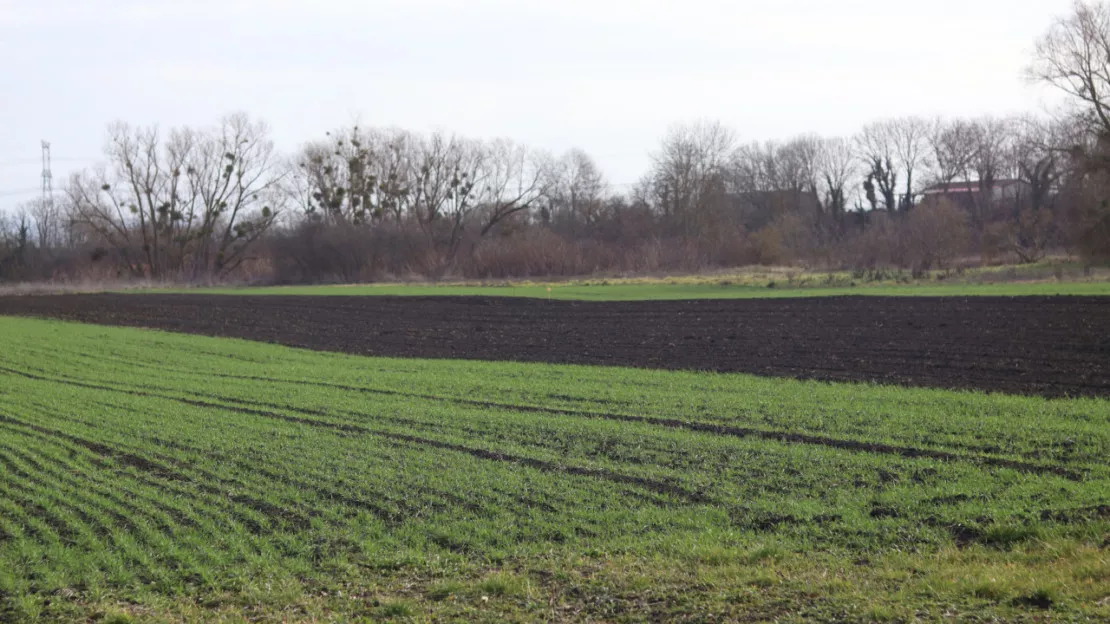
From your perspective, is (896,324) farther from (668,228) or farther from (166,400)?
(668,228)

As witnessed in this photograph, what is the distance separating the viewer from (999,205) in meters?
78.6

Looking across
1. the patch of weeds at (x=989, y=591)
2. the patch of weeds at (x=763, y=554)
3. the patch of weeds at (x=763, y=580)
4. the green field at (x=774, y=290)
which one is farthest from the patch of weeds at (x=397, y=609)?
the green field at (x=774, y=290)

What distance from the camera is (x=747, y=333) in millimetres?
22688

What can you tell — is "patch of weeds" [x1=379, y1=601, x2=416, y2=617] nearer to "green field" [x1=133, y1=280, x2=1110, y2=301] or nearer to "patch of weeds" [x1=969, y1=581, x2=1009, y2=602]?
"patch of weeds" [x1=969, y1=581, x2=1009, y2=602]

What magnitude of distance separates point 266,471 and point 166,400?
21.2 feet

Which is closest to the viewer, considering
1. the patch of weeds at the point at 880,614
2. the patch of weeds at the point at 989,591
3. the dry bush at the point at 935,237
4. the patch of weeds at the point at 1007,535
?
the patch of weeds at the point at 880,614

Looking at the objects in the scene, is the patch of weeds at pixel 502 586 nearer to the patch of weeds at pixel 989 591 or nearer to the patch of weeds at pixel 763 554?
the patch of weeds at pixel 763 554

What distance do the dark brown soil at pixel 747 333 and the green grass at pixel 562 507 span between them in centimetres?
272

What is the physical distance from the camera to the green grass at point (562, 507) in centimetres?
625

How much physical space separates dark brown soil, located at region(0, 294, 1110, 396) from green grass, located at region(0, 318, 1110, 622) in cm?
272

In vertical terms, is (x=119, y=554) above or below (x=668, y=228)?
below

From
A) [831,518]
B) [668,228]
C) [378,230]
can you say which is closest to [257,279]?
[378,230]

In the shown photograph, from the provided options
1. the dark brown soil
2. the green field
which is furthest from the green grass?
the green field

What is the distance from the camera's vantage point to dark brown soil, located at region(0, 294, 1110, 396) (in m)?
16.5
